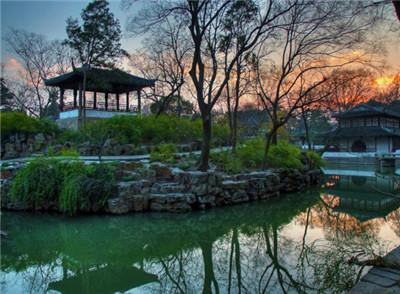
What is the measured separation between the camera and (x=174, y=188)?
351 inches

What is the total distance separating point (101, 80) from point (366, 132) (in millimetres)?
23305

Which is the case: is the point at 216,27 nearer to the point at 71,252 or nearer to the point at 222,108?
the point at 71,252

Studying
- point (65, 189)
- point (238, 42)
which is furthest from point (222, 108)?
point (65, 189)

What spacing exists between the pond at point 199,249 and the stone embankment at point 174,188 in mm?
466

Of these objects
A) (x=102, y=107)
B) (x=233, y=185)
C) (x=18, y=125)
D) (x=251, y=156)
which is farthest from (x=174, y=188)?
(x=102, y=107)

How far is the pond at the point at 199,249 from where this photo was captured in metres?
4.14

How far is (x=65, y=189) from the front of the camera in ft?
27.0

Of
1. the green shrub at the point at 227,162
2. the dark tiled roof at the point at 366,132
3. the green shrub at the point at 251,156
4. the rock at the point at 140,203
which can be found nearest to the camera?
the rock at the point at 140,203

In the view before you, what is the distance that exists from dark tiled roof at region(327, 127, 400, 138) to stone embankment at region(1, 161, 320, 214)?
65.9 feet

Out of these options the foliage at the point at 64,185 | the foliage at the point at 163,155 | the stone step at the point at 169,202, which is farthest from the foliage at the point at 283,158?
the foliage at the point at 64,185

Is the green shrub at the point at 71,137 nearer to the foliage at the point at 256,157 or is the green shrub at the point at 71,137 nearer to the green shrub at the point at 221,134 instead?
the foliage at the point at 256,157

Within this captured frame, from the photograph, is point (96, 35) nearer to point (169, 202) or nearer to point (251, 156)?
point (251, 156)

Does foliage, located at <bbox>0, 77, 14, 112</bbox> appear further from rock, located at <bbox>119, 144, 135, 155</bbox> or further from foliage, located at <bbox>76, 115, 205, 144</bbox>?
rock, located at <bbox>119, 144, 135, 155</bbox>

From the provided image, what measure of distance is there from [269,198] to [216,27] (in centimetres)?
734
